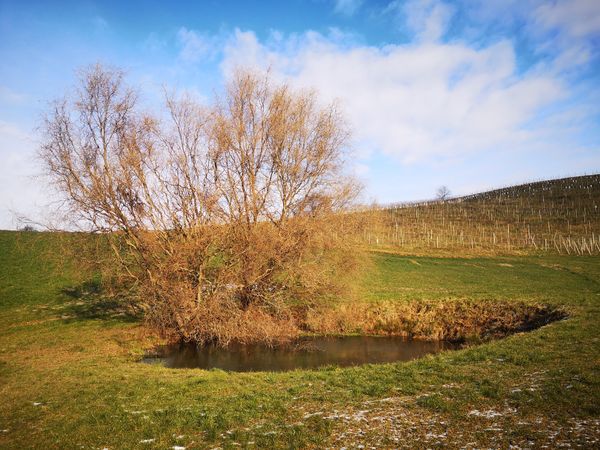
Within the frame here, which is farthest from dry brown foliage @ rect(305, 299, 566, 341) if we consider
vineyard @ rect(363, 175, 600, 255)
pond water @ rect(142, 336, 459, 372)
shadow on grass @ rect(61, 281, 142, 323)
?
vineyard @ rect(363, 175, 600, 255)

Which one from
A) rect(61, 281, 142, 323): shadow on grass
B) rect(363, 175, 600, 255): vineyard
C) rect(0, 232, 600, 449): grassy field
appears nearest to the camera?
rect(0, 232, 600, 449): grassy field

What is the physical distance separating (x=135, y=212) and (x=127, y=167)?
8.18 ft

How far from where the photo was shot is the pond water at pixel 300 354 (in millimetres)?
18656

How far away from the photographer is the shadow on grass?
24344mm

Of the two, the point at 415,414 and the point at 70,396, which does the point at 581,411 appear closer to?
the point at 415,414

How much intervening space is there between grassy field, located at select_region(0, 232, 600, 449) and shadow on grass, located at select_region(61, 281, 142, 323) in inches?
120

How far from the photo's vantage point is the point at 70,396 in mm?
11875

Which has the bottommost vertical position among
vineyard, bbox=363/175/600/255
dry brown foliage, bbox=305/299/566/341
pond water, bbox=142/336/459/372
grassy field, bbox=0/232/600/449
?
pond water, bbox=142/336/459/372

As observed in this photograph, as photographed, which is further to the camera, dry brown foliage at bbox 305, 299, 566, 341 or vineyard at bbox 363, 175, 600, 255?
vineyard at bbox 363, 175, 600, 255

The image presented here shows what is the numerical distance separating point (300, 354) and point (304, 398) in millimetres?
10031

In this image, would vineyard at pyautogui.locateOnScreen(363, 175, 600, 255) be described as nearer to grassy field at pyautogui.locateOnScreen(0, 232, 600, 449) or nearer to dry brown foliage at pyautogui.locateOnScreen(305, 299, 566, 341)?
dry brown foliage at pyautogui.locateOnScreen(305, 299, 566, 341)

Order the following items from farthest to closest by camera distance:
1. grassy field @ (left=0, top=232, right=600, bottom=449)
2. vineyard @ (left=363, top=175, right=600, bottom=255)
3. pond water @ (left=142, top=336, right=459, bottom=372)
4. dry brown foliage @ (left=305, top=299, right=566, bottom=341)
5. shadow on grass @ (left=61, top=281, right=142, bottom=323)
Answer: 1. vineyard @ (left=363, top=175, right=600, bottom=255)
2. shadow on grass @ (left=61, top=281, right=142, bottom=323)
3. dry brown foliage @ (left=305, top=299, right=566, bottom=341)
4. pond water @ (left=142, top=336, right=459, bottom=372)
5. grassy field @ (left=0, top=232, right=600, bottom=449)

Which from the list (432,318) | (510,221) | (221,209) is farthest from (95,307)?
(510,221)

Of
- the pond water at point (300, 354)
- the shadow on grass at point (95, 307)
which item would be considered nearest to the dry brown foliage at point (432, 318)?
the pond water at point (300, 354)
